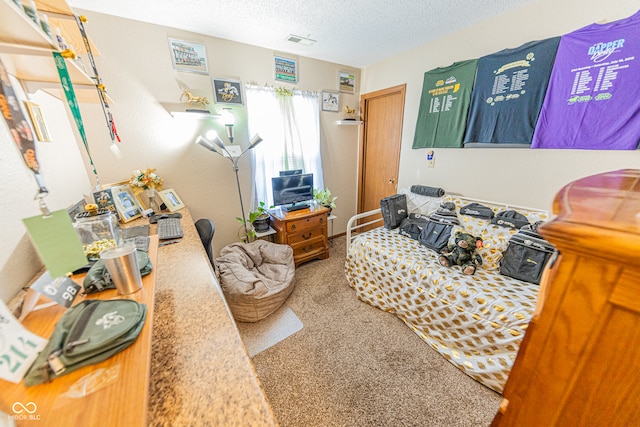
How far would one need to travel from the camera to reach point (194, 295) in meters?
0.91

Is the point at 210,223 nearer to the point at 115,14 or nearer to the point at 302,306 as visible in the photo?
the point at 302,306

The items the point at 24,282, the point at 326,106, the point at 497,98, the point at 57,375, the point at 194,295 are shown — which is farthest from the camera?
the point at 326,106

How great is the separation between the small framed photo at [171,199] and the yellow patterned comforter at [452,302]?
1.85 meters

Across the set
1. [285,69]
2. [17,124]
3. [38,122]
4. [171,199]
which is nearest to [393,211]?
[285,69]

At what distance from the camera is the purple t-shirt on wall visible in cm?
135

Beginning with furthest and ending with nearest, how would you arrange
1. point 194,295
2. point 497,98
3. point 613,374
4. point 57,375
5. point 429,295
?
1. point 497,98
2. point 429,295
3. point 194,295
4. point 57,375
5. point 613,374

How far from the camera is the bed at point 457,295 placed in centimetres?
130

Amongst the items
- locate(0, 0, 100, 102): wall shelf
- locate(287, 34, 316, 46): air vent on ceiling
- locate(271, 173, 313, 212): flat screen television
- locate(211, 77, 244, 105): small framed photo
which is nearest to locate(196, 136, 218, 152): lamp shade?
locate(211, 77, 244, 105): small framed photo

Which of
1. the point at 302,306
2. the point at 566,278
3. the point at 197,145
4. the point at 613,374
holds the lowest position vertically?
the point at 302,306

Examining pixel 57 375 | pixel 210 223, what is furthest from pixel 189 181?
pixel 57 375

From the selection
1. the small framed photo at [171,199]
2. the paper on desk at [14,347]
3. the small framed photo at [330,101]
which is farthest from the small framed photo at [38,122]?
the small framed photo at [330,101]

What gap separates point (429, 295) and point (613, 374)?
55.3 inches

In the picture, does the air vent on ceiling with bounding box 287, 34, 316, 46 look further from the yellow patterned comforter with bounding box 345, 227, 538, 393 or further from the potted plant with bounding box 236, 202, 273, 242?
the yellow patterned comforter with bounding box 345, 227, 538, 393

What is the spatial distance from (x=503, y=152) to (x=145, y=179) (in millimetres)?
3250
